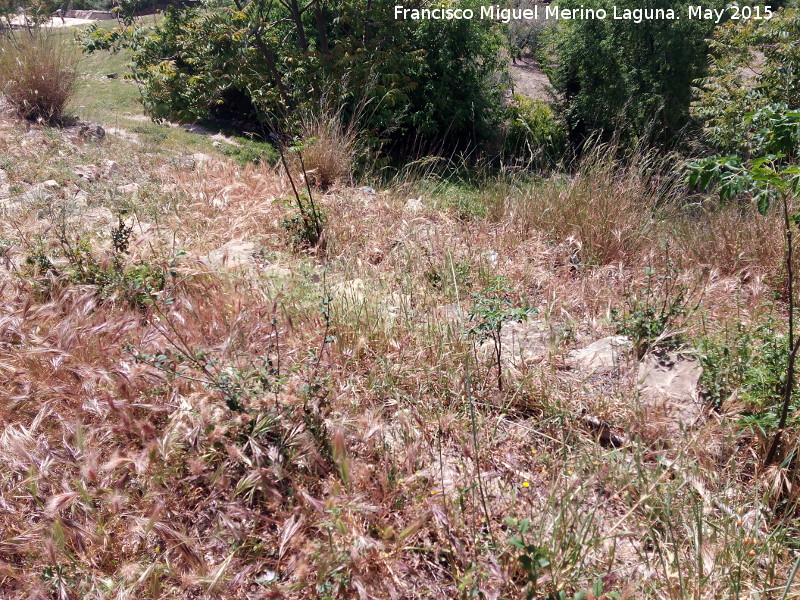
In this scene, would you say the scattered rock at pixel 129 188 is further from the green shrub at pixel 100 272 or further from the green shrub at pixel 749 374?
the green shrub at pixel 749 374

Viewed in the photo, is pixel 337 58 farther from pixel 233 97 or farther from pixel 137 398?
pixel 137 398

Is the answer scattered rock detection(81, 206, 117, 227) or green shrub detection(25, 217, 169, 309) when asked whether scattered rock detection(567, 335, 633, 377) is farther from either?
scattered rock detection(81, 206, 117, 227)

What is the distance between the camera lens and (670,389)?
8.30 ft

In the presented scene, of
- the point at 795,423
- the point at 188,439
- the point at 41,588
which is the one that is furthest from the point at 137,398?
the point at 795,423

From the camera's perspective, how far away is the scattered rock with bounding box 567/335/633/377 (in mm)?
2684

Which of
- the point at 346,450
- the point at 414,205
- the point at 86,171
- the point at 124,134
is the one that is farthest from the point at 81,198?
the point at 124,134

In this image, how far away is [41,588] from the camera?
5.41ft

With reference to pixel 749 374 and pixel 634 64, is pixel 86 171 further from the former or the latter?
pixel 634 64

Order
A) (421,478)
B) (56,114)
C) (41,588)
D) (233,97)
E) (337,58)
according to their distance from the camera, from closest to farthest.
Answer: (41,588) → (421,478) → (56,114) → (337,58) → (233,97)

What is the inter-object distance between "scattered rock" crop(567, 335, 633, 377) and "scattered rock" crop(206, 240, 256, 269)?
6.37 feet

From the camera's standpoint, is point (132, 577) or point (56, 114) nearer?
point (132, 577)

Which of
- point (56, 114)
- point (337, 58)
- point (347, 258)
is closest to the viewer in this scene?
point (347, 258)

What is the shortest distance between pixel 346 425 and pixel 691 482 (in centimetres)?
120

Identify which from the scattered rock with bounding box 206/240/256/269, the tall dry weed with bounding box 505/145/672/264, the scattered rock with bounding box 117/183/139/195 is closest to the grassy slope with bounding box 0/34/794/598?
the scattered rock with bounding box 206/240/256/269
